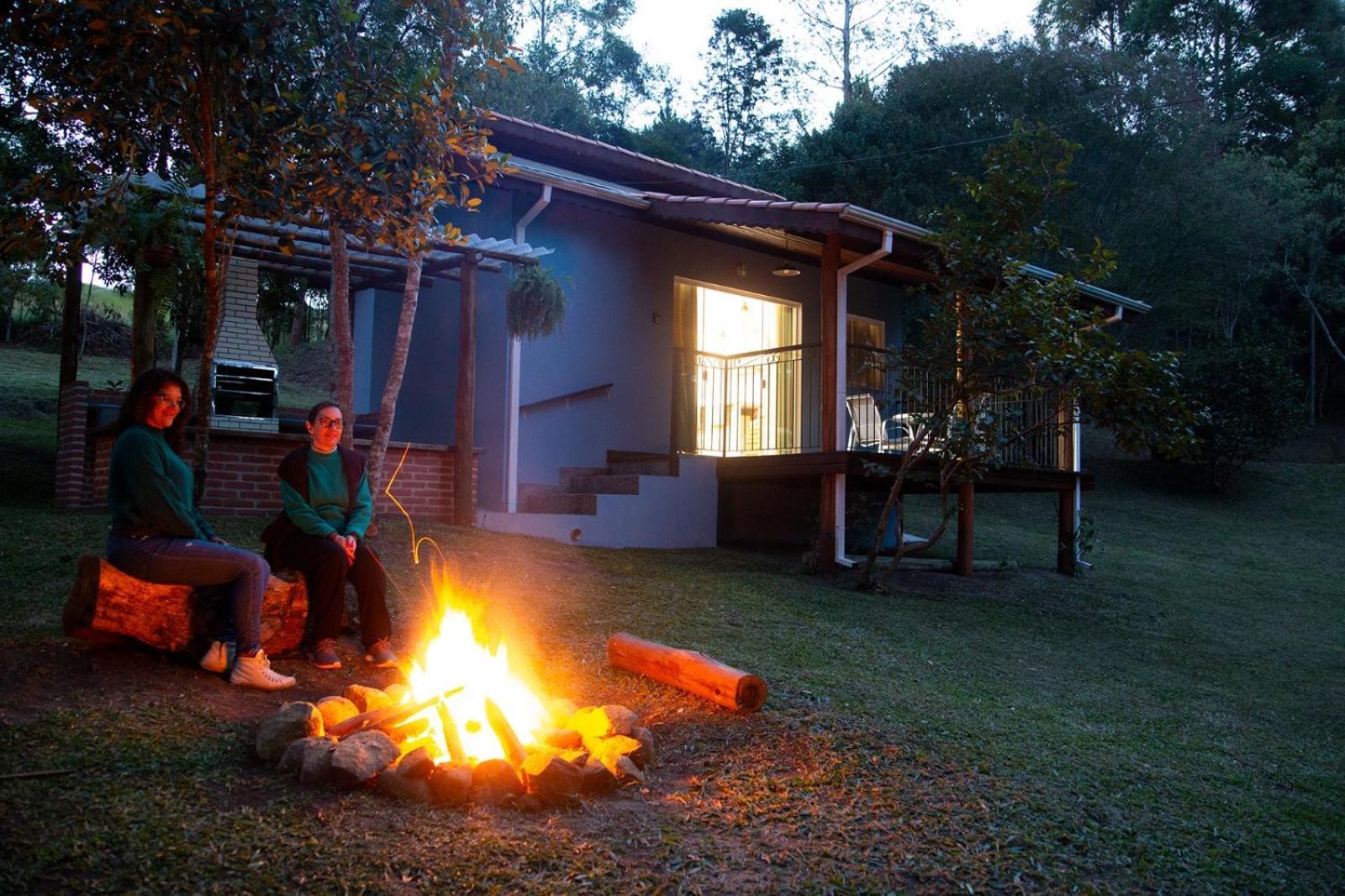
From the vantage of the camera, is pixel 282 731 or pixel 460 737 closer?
pixel 282 731

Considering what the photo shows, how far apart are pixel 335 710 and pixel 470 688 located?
496 mm

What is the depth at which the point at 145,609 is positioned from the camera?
173 inches

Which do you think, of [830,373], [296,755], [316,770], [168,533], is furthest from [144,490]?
[830,373]

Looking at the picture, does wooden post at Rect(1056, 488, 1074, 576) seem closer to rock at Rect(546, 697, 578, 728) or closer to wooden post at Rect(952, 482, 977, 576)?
wooden post at Rect(952, 482, 977, 576)

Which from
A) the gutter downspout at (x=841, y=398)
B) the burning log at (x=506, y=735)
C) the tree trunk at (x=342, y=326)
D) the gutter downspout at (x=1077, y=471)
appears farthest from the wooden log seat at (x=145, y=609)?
the gutter downspout at (x=1077, y=471)

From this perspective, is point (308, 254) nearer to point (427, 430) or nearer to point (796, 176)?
point (427, 430)

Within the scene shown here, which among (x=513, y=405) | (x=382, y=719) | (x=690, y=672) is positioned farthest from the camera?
(x=513, y=405)

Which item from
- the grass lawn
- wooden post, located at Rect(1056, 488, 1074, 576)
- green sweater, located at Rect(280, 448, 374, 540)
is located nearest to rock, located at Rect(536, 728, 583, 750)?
the grass lawn

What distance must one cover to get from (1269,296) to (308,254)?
89.8ft

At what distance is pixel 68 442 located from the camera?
8.91m

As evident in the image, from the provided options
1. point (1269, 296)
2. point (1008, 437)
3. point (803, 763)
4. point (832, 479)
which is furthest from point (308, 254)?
point (1269, 296)

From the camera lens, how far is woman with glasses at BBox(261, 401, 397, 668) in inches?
195

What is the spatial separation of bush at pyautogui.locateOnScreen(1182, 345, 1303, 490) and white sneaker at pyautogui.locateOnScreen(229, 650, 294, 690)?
19.5m

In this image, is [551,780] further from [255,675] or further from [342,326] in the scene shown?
[342,326]
